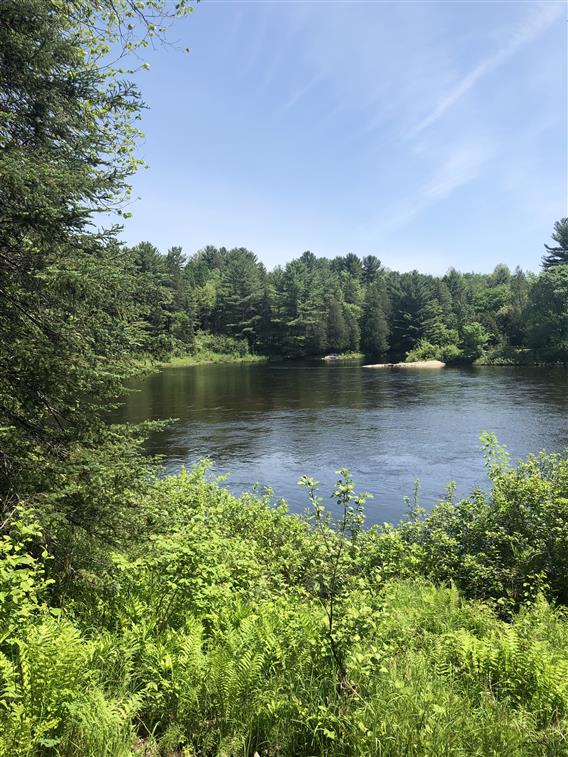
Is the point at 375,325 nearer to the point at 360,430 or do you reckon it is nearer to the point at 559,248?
the point at 559,248

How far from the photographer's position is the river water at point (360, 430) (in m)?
17.6

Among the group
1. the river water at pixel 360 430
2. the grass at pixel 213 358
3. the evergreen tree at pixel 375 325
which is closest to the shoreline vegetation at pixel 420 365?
the evergreen tree at pixel 375 325

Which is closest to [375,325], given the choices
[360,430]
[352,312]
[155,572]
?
[352,312]

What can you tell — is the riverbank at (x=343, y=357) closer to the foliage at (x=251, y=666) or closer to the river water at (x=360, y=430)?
the river water at (x=360, y=430)

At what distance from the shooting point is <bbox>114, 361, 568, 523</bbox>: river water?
57.6 ft

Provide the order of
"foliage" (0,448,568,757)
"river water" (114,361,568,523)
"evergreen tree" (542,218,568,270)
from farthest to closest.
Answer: "evergreen tree" (542,218,568,270) < "river water" (114,361,568,523) < "foliage" (0,448,568,757)

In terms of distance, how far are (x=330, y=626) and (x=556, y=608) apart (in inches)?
191

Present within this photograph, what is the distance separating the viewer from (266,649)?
4.39m

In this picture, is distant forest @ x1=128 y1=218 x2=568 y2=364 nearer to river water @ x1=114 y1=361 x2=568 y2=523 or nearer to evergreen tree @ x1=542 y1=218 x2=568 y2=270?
evergreen tree @ x1=542 y1=218 x2=568 y2=270

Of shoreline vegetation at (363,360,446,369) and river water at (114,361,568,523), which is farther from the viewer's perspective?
shoreline vegetation at (363,360,446,369)

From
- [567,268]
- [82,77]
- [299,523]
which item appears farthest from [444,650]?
[567,268]

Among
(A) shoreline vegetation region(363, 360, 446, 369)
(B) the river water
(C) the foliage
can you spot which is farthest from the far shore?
(C) the foliage

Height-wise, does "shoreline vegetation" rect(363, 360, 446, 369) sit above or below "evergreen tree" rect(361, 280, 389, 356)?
below

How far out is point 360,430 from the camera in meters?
26.0
